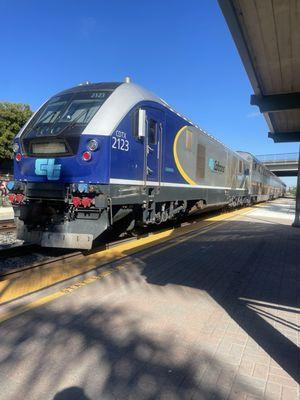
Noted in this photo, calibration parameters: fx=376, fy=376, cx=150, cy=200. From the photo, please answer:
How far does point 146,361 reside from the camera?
10.9ft

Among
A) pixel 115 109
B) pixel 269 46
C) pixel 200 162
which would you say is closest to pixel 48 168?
pixel 115 109

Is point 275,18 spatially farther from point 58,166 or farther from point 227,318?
point 227,318

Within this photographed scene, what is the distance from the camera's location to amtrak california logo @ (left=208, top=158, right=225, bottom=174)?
550 inches

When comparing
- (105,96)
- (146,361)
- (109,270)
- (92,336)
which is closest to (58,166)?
(105,96)

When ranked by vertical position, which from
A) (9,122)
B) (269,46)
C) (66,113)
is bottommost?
(66,113)

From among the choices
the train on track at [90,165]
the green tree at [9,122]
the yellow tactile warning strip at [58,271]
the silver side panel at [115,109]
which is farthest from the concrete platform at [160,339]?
the green tree at [9,122]

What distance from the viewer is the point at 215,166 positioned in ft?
48.7

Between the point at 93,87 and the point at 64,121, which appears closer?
the point at 64,121

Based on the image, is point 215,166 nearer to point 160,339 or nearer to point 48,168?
point 48,168

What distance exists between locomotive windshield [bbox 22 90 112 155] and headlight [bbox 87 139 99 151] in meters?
0.26

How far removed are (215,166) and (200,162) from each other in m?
2.51

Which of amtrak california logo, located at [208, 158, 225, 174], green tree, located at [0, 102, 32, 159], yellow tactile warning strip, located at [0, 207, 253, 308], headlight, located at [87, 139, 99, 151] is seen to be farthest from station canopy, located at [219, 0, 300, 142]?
green tree, located at [0, 102, 32, 159]

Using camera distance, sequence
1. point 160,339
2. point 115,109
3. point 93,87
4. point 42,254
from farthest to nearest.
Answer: point 93,87
point 42,254
point 115,109
point 160,339

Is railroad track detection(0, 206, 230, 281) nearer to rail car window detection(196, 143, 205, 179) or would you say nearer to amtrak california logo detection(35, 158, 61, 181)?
amtrak california logo detection(35, 158, 61, 181)
